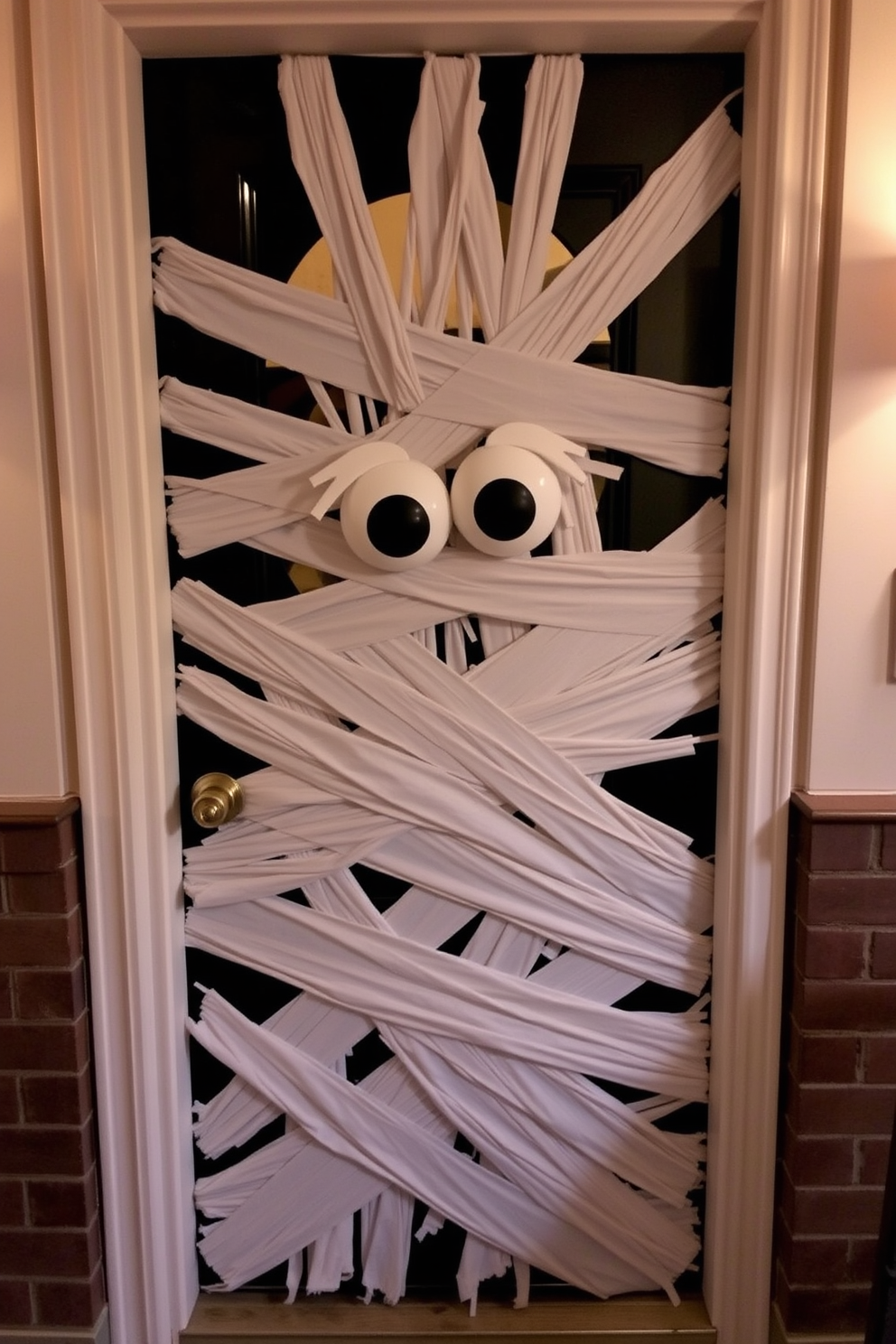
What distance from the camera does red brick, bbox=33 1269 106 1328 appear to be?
126cm

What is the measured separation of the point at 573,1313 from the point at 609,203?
1694 mm

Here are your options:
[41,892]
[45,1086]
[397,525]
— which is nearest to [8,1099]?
[45,1086]

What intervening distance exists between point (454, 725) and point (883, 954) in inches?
26.9

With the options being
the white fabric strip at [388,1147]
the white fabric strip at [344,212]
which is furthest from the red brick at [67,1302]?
the white fabric strip at [344,212]

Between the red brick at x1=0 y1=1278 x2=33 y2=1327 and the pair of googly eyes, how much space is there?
121 cm

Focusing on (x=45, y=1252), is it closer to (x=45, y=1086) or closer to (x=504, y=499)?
(x=45, y=1086)

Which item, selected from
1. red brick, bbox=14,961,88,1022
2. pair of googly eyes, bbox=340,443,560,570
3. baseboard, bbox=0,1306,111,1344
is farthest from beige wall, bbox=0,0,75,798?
baseboard, bbox=0,1306,111,1344

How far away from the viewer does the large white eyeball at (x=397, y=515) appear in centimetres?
113

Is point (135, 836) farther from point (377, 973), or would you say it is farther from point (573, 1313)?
point (573, 1313)

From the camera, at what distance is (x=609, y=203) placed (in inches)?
46.3

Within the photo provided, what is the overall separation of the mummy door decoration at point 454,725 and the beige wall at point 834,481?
166 millimetres

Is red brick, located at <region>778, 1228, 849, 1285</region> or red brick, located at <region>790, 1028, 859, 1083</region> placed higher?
red brick, located at <region>790, 1028, 859, 1083</region>

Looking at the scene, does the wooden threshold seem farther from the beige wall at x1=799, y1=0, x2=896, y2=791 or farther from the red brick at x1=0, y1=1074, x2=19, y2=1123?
the beige wall at x1=799, y1=0, x2=896, y2=791

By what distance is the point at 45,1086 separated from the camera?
122cm
